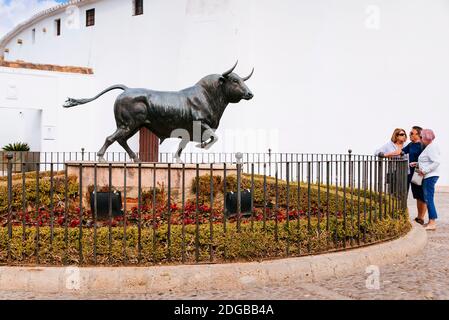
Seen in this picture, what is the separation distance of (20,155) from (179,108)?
12.0 m

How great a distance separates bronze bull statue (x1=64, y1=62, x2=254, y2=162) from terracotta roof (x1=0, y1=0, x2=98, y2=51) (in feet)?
42.6

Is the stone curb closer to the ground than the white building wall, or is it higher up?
closer to the ground

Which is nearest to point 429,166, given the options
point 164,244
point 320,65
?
point 164,244

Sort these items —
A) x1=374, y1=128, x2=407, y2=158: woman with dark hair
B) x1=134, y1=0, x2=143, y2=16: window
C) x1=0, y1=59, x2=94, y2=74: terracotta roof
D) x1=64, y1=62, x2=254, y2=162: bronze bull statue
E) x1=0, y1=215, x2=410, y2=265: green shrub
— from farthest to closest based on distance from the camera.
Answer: x1=134, y1=0, x2=143, y2=16: window < x1=0, y1=59, x2=94, y2=74: terracotta roof < x1=374, y1=128, x2=407, y2=158: woman with dark hair < x1=64, y1=62, x2=254, y2=162: bronze bull statue < x1=0, y1=215, x2=410, y2=265: green shrub

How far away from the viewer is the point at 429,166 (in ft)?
25.3

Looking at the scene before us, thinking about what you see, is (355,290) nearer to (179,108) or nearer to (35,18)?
Result: (179,108)

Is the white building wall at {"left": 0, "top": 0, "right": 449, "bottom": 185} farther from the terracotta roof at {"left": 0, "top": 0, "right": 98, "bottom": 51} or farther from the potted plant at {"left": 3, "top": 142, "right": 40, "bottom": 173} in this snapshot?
the terracotta roof at {"left": 0, "top": 0, "right": 98, "bottom": 51}

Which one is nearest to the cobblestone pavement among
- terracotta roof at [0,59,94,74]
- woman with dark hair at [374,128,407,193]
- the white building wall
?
woman with dark hair at [374,128,407,193]

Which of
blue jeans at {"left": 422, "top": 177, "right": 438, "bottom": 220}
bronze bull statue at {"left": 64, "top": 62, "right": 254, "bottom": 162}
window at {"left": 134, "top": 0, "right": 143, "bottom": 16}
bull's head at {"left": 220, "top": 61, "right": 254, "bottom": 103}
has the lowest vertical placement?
blue jeans at {"left": 422, "top": 177, "right": 438, "bottom": 220}

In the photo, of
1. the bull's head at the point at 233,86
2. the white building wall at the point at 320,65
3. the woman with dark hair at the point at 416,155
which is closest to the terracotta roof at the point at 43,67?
the white building wall at the point at 320,65

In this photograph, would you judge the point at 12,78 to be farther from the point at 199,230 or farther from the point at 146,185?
Result: the point at 199,230

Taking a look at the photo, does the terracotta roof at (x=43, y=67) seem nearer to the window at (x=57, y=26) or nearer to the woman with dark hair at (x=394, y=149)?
the window at (x=57, y=26)

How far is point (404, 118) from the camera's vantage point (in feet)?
51.2

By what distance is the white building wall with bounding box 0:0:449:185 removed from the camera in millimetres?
14805
